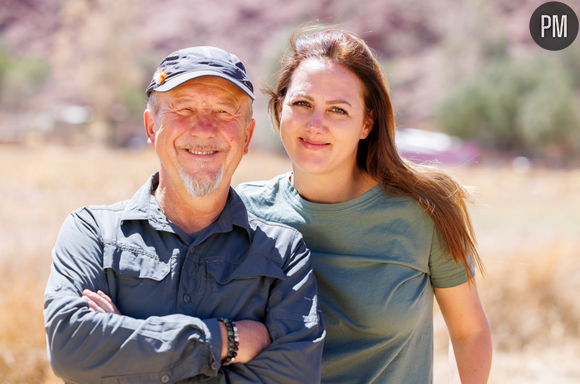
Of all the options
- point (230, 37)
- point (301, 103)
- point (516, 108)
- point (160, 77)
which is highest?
point (230, 37)

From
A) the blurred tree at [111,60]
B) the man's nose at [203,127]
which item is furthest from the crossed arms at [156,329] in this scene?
the blurred tree at [111,60]

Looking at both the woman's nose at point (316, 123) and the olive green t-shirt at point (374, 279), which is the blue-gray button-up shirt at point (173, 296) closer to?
the olive green t-shirt at point (374, 279)

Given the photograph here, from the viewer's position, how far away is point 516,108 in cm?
3434

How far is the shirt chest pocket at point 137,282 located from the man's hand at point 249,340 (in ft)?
0.86

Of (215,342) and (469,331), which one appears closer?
(215,342)

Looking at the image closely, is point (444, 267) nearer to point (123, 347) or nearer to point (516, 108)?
point (123, 347)

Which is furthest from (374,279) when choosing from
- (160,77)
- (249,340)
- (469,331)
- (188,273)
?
(160,77)

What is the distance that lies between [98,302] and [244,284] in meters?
0.54

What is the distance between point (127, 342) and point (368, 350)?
110 cm

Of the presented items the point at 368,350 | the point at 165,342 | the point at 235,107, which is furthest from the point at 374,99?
the point at 165,342

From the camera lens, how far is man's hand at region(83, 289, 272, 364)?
6.38 ft

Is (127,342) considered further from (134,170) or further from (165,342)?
(134,170)

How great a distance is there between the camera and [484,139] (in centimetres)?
3488

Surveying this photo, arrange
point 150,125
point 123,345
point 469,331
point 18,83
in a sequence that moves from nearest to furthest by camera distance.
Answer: point 123,345
point 150,125
point 469,331
point 18,83
